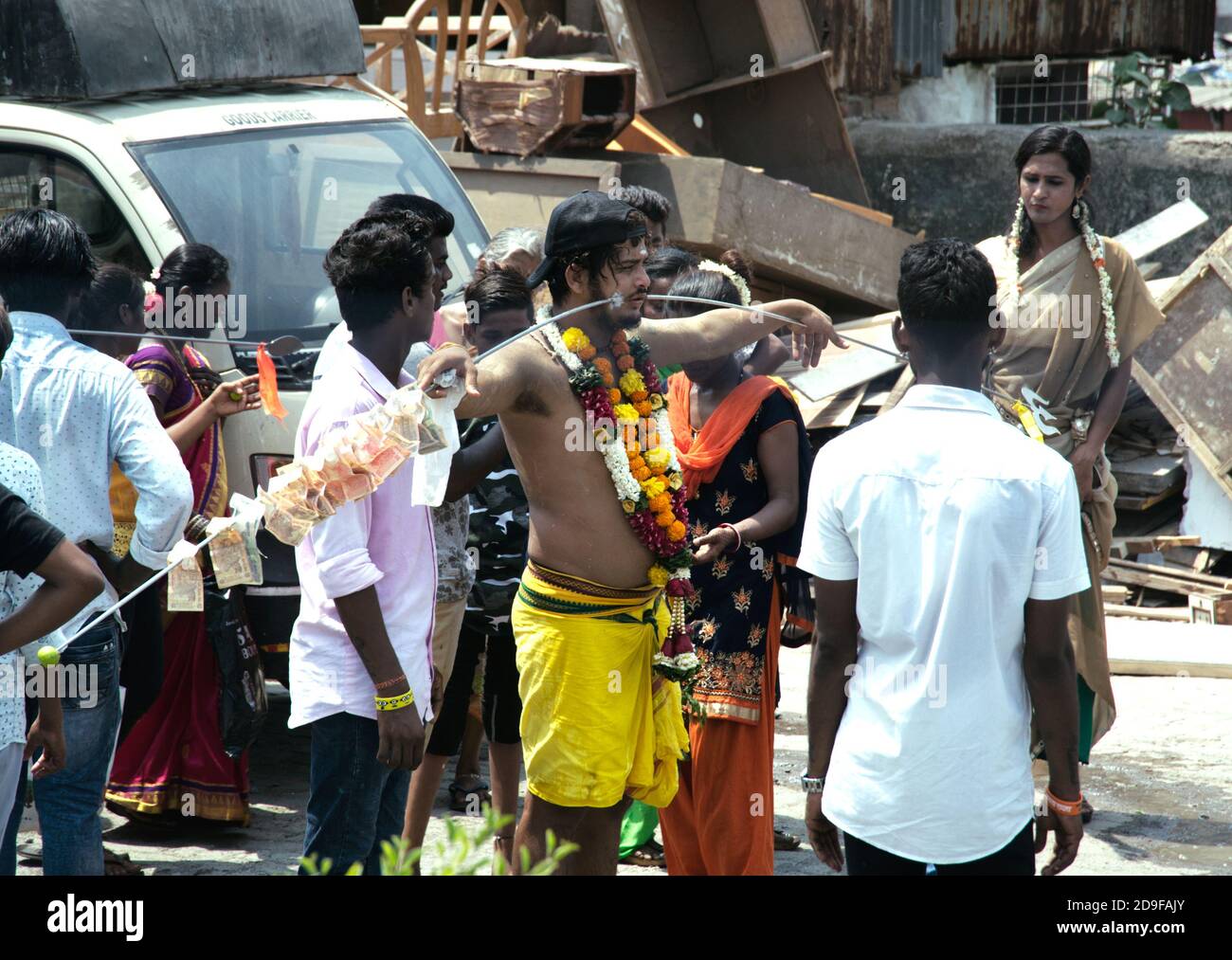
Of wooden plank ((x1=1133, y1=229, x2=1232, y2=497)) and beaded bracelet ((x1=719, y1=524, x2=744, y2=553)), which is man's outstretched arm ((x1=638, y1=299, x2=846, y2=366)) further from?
wooden plank ((x1=1133, y1=229, x2=1232, y2=497))

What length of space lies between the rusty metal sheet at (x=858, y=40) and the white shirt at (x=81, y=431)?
335 inches

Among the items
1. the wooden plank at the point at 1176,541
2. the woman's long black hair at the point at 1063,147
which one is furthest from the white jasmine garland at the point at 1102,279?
the wooden plank at the point at 1176,541

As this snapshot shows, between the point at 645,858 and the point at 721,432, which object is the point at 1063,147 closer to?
the point at 721,432

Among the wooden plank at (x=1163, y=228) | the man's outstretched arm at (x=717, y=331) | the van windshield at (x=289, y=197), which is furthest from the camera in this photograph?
the wooden plank at (x=1163, y=228)

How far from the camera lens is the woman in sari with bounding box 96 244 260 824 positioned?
5.10m

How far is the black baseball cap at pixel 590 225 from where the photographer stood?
3.72m

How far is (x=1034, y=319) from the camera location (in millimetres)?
5195

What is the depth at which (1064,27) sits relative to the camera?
12406mm

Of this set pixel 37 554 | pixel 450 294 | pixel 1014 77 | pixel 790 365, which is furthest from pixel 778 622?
pixel 1014 77

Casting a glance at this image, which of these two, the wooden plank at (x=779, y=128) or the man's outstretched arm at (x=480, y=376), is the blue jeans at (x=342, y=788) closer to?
the man's outstretched arm at (x=480, y=376)

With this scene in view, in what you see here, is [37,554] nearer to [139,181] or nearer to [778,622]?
[778,622]

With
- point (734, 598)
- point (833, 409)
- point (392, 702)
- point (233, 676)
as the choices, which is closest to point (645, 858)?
point (734, 598)

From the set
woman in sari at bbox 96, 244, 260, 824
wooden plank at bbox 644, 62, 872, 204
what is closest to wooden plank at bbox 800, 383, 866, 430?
wooden plank at bbox 644, 62, 872, 204

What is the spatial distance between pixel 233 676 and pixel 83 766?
132 centimetres
